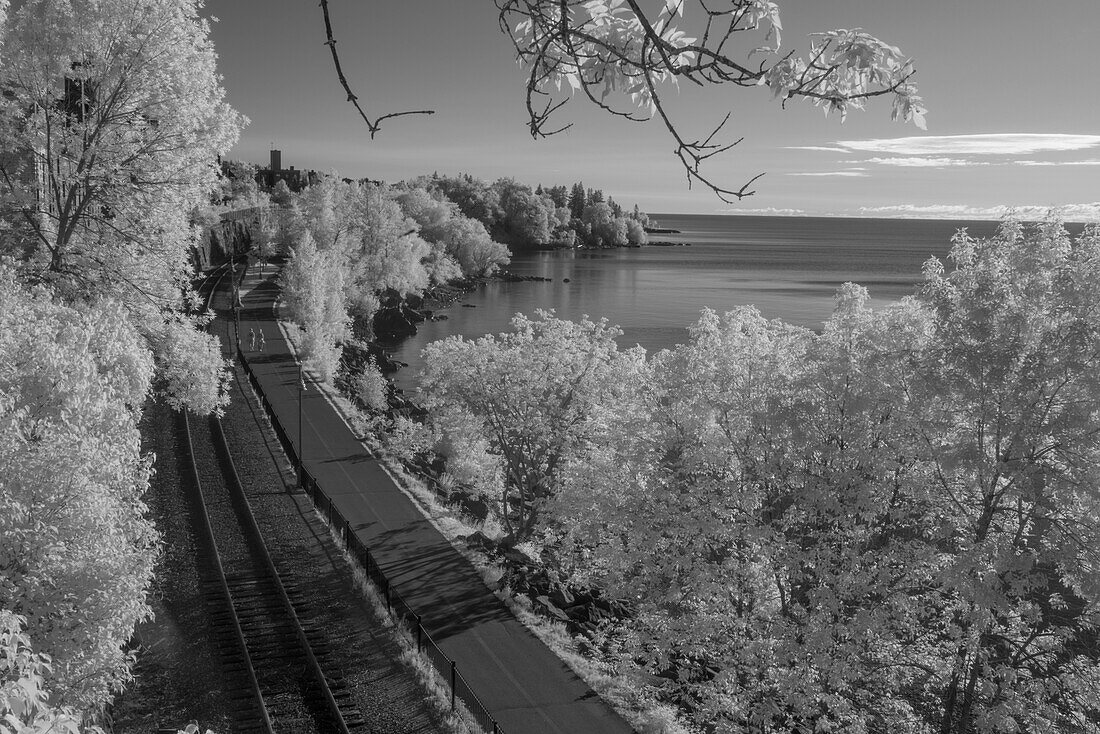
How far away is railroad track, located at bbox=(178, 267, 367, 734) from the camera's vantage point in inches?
607

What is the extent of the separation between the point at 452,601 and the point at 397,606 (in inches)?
59.4

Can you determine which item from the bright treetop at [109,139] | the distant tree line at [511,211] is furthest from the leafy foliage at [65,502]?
the distant tree line at [511,211]

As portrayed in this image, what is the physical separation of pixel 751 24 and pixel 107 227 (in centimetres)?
1458

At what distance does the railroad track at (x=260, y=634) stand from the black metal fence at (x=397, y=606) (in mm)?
1900

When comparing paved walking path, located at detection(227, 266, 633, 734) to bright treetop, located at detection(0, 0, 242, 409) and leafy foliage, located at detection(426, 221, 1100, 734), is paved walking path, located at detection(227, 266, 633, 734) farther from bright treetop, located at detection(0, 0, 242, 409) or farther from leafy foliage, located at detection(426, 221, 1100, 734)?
bright treetop, located at detection(0, 0, 242, 409)

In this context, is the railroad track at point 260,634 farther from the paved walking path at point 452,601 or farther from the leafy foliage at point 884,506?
the leafy foliage at point 884,506

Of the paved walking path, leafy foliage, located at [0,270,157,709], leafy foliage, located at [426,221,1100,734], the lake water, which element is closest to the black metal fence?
the paved walking path

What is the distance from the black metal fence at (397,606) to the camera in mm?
→ 16094

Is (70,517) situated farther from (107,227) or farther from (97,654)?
(107,227)

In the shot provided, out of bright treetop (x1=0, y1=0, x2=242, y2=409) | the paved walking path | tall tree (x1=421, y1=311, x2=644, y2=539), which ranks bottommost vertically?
the paved walking path

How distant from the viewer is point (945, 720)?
1471cm

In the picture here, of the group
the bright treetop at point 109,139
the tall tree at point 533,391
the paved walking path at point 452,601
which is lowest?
the paved walking path at point 452,601

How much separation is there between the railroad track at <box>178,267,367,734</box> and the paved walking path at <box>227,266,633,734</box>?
293 centimetres

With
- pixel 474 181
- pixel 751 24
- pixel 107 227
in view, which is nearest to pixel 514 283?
pixel 474 181
